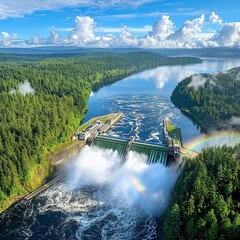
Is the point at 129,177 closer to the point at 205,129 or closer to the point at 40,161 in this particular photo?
the point at 40,161

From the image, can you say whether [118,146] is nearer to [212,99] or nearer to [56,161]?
[56,161]

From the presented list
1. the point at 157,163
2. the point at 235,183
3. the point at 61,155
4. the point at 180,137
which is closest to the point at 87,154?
the point at 61,155

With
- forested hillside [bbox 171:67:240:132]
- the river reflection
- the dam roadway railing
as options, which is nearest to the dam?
the dam roadway railing

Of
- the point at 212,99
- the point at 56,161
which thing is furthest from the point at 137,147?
the point at 212,99

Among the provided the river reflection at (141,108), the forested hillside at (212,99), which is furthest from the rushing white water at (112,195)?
the forested hillside at (212,99)

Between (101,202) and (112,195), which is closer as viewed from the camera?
(101,202)

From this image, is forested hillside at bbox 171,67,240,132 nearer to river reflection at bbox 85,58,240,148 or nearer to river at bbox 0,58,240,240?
river reflection at bbox 85,58,240,148
